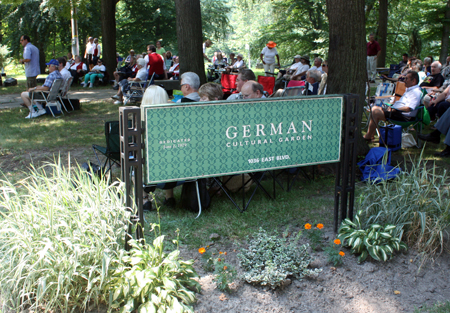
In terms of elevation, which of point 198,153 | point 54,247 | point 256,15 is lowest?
point 54,247

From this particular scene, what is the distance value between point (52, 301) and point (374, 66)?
56.0 feet

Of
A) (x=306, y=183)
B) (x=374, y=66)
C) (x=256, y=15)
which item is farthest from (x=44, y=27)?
(x=256, y=15)

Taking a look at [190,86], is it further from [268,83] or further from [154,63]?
[154,63]

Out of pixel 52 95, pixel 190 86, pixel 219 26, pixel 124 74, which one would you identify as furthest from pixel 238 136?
pixel 219 26

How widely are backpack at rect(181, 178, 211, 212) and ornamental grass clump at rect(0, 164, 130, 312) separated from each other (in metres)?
1.59

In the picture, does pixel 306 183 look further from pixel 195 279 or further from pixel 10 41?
pixel 10 41

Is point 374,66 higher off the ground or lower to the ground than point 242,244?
higher

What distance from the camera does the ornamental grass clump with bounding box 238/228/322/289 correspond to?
2.88 meters

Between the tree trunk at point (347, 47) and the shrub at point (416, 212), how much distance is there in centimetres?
221

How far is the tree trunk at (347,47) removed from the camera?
5242mm

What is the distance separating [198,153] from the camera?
3.29m

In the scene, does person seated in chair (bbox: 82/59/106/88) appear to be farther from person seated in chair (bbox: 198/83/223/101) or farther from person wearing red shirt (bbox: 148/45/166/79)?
person seated in chair (bbox: 198/83/223/101)

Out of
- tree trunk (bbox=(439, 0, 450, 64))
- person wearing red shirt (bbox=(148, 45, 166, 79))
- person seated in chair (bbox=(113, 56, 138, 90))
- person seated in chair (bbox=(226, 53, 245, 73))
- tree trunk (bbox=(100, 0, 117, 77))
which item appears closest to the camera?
person wearing red shirt (bbox=(148, 45, 166, 79))

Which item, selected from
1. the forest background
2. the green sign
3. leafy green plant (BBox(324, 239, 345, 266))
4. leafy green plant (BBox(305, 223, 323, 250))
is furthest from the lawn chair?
the forest background
